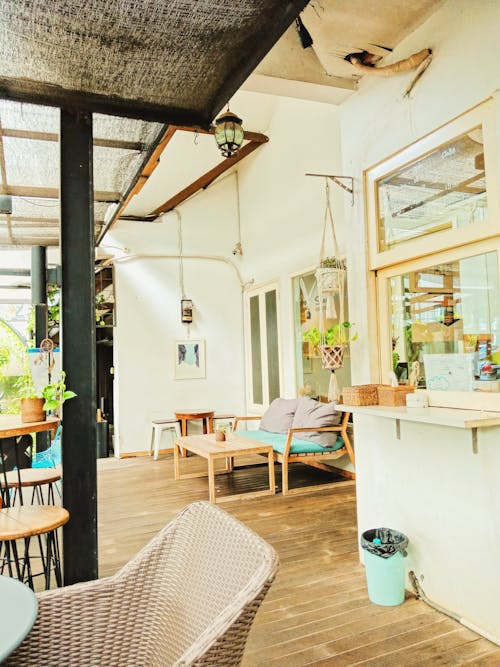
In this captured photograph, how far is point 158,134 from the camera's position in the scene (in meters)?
2.78

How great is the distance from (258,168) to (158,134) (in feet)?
18.2

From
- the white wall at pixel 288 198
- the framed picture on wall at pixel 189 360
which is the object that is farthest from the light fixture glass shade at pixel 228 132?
the framed picture on wall at pixel 189 360

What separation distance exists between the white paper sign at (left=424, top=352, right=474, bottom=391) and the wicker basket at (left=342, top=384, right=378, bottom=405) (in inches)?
12.5

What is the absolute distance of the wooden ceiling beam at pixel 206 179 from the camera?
7.85 meters

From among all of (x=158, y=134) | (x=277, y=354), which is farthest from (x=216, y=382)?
(x=158, y=134)

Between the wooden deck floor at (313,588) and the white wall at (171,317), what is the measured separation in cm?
230

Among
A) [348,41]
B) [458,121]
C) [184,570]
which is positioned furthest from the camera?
[348,41]

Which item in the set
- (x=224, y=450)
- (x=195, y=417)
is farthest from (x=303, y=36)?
(x=195, y=417)

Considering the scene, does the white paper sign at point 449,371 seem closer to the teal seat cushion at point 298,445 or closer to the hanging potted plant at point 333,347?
the hanging potted plant at point 333,347

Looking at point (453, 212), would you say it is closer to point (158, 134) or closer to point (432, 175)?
point (432, 175)

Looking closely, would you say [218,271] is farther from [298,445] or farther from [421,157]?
[421,157]

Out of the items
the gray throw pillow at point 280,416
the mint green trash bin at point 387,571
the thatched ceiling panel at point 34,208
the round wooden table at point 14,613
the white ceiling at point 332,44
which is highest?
the white ceiling at point 332,44

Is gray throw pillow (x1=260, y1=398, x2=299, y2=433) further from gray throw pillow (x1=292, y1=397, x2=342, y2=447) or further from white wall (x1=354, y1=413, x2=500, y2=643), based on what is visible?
white wall (x1=354, y1=413, x2=500, y2=643)

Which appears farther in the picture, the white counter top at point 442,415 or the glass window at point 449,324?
the glass window at point 449,324
